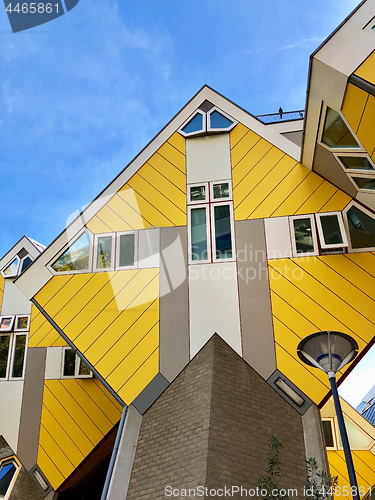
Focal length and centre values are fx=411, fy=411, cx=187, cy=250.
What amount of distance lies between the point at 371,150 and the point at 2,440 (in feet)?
47.1

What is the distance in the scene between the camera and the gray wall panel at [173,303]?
922 cm

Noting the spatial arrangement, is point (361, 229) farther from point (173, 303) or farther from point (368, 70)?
point (173, 303)

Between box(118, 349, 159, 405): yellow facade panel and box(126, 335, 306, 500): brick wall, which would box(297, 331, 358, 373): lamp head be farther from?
box(118, 349, 159, 405): yellow facade panel

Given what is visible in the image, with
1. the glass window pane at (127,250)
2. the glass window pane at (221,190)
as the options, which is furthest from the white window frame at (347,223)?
the glass window pane at (127,250)

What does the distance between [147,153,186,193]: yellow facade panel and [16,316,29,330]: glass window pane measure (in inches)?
296

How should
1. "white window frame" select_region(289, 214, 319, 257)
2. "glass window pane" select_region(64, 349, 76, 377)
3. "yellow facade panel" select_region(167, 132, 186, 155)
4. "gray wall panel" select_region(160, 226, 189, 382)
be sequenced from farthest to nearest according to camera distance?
"glass window pane" select_region(64, 349, 76, 377), "yellow facade panel" select_region(167, 132, 186, 155), "white window frame" select_region(289, 214, 319, 257), "gray wall panel" select_region(160, 226, 189, 382)

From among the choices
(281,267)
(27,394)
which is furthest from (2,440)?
(281,267)

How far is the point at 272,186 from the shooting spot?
34.5ft

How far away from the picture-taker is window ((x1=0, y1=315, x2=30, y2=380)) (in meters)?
13.9

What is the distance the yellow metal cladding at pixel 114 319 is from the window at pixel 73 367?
10.5 ft

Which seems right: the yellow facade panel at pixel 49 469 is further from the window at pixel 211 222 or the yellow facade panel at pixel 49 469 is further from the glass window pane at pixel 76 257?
the window at pixel 211 222

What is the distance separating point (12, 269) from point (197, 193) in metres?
9.00

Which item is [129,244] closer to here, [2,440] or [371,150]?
[371,150]

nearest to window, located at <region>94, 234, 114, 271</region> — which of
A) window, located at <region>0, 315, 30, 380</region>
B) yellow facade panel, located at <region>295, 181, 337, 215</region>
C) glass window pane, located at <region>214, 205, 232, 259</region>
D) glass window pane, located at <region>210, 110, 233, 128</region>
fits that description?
glass window pane, located at <region>214, 205, 232, 259</region>
